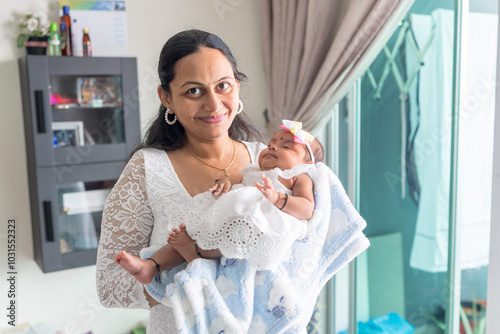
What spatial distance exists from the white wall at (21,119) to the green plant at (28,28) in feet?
0.15

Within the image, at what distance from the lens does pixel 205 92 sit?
52.8 inches

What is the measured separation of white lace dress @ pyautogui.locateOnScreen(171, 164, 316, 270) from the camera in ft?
3.79

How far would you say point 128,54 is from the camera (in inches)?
106

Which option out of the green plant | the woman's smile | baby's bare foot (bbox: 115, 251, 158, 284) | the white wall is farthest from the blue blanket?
the green plant

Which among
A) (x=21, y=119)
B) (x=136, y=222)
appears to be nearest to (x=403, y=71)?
(x=136, y=222)

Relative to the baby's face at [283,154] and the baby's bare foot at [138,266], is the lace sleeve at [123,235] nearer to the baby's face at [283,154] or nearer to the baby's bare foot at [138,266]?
the baby's bare foot at [138,266]

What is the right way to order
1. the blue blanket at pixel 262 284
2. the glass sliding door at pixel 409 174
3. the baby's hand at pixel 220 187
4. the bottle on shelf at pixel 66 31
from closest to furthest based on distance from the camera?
the blue blanket at pixel 262 284 < the baby's hand at pixel 220 187 < the glass sliding door at pixel 409 174 < the bottle on shelf at pixel 66 31

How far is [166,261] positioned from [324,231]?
409 millimetres

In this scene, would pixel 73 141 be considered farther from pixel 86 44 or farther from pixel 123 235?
pixel 123 235

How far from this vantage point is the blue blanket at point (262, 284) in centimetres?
114

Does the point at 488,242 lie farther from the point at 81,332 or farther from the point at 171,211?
the point at 81,332

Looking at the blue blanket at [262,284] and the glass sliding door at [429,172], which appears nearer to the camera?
the blue blanket at [262,284]

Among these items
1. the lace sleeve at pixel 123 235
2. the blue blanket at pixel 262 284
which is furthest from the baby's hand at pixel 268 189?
the lace sleeve at pixel 123 235

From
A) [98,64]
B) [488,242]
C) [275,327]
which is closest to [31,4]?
[98,64]
